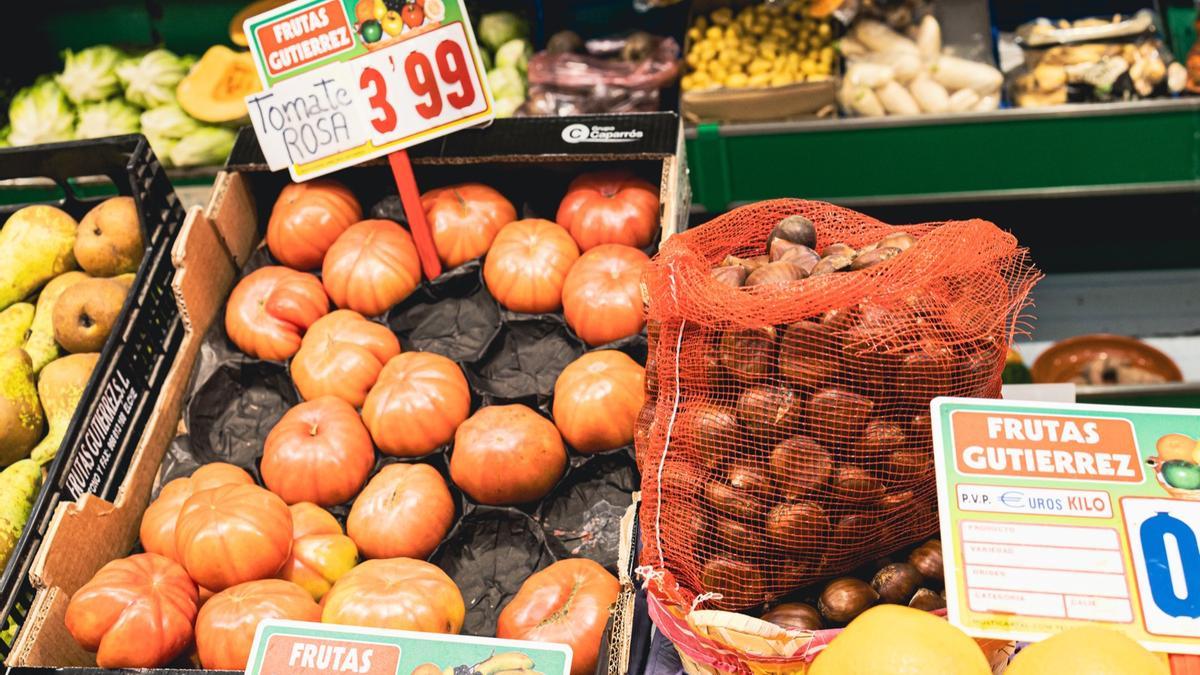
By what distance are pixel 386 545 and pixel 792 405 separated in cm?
95

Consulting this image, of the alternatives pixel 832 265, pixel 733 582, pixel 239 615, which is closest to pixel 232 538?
pixel 239 615

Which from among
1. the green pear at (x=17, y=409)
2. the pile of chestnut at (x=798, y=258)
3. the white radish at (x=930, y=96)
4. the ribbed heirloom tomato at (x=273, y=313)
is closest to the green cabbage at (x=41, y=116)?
the green pear at (x=17, y=409)

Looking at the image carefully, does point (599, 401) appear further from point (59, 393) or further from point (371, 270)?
point (59, 393)

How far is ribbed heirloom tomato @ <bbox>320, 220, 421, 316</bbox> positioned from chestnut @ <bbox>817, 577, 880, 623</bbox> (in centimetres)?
143

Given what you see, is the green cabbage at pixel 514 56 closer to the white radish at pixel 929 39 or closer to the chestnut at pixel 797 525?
the white radish at pixel 929 39

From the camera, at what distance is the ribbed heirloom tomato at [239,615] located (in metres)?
1.75

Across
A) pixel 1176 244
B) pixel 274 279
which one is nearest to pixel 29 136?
pixel 274 279

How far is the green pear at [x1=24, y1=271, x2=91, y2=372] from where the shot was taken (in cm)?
253

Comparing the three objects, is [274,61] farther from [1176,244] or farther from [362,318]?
[1176,244]

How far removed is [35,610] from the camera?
6.19 feet

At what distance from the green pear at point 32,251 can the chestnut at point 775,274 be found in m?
2.01

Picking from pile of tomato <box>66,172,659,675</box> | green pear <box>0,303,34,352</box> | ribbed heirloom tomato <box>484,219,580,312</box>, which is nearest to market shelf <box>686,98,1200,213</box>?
pile of tomato <box>66,172,659,675</box>

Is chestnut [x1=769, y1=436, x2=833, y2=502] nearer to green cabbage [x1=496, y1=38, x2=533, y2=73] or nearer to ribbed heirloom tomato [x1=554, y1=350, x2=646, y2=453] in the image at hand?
ribbed heirloom tomato [x1=554, y1=350, x2=646, y2=453]

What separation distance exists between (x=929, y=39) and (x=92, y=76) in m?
3.26
